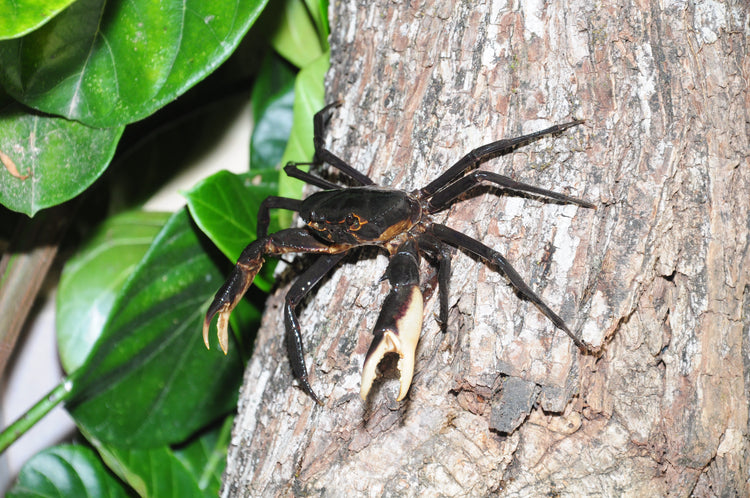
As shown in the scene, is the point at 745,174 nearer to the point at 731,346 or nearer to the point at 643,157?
the point at 643,157

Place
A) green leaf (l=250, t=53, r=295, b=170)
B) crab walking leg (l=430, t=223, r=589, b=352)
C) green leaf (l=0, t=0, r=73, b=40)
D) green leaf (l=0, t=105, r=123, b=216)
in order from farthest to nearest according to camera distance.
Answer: green leaf (l=250, t=53, r=295, b=170) < green leaf (l=0, t=105, r=123, b=216) < crab walking leg (l=430, t=223, r=589, b=352) < green leaf (l=0, t=0, r=73, b=40)

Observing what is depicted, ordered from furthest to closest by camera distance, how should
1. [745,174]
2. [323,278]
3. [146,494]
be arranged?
[146,494], [323,278], [745,174]

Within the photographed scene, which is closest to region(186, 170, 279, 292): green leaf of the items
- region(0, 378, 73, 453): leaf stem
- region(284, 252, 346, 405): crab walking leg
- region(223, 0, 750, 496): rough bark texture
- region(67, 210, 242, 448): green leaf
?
region(67, 210, 242, 448): green leaf

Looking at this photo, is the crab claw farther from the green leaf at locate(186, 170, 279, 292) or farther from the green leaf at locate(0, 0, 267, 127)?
the green leaf at locate(0, 0, 267, 127)

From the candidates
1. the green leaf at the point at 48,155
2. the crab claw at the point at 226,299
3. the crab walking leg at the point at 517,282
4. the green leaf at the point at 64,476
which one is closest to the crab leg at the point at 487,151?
the crab walking leg at the point at 517,282

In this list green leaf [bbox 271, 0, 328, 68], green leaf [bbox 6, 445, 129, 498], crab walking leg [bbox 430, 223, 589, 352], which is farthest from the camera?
green leaf [bbox 271, 0, 328, 68]

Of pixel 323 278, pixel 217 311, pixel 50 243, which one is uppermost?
pixel 50 243

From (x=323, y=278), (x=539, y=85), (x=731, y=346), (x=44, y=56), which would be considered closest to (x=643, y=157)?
(x=539, y=85)
